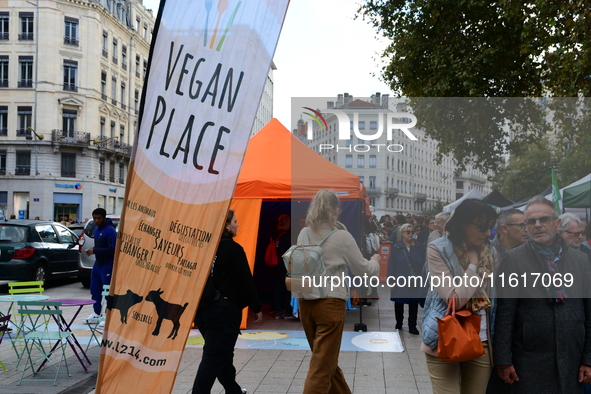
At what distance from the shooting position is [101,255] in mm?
9156

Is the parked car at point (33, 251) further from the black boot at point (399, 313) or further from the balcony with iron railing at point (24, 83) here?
the balcony with iron railing at point (24, 83)

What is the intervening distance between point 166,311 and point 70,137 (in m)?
47.4

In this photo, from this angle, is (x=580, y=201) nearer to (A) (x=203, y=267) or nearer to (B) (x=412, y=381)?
(B) (x=412, y=381)

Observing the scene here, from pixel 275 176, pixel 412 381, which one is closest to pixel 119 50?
pixel 275 176

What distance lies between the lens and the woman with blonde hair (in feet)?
14.7

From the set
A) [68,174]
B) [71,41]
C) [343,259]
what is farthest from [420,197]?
[71,41]

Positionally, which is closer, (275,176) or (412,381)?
(412,381)

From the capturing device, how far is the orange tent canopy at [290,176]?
380 inches

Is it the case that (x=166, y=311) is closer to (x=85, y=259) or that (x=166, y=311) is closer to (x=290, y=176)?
(x=290, y=176)

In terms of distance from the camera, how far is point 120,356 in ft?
7.72

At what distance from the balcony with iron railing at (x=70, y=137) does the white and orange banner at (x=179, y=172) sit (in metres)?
46.5

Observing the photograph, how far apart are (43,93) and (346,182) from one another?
137ft

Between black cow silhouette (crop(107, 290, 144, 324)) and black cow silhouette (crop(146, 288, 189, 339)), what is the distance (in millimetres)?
52

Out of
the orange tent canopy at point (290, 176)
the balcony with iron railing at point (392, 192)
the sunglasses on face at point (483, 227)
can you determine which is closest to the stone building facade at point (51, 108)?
the orange tent canopy at point (290, 176)
